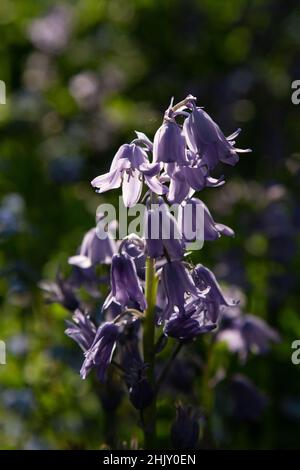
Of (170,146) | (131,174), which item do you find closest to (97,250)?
(131,174)

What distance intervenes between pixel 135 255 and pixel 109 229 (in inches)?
16.9

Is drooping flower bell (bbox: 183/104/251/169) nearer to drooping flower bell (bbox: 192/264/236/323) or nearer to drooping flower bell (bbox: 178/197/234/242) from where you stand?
drooping flower bell (bbox: 178/197/234/242)

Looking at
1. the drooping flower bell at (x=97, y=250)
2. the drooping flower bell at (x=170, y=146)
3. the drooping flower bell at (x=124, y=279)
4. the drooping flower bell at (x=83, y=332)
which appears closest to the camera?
the drooping flower bell at (x=170, y=146)

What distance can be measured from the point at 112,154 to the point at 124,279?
122 inches

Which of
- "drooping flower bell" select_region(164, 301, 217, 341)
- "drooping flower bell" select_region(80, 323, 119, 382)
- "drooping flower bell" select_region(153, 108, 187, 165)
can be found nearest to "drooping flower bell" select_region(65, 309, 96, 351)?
"drooping flower bell" select_region(80, 323, 119, 382)

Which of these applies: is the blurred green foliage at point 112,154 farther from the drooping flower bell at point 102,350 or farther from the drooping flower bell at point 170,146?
the drooping flower bell at point 170,146

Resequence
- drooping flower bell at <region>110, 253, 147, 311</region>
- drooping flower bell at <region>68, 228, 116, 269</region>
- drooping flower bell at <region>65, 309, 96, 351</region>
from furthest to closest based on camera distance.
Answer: drooping flower bell at <region>68, 228, 116, 269</region> < drooping flower bell at <region>65, 309, 96, 351</region> < drooping flower bell at <region>110, 253, 147, 311</region>

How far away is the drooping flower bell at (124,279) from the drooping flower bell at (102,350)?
76 millimetres

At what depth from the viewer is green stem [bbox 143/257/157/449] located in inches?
76.4

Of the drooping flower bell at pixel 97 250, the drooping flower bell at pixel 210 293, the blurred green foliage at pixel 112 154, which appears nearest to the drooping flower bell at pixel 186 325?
the drooping flower bell at pixel 210 293

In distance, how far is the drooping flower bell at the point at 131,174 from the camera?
1.79 meters

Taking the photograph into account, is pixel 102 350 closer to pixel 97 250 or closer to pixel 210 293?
pixel 210 293

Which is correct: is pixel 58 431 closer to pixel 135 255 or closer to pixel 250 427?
pixel 250 427

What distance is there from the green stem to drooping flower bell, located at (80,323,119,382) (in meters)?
0.11
